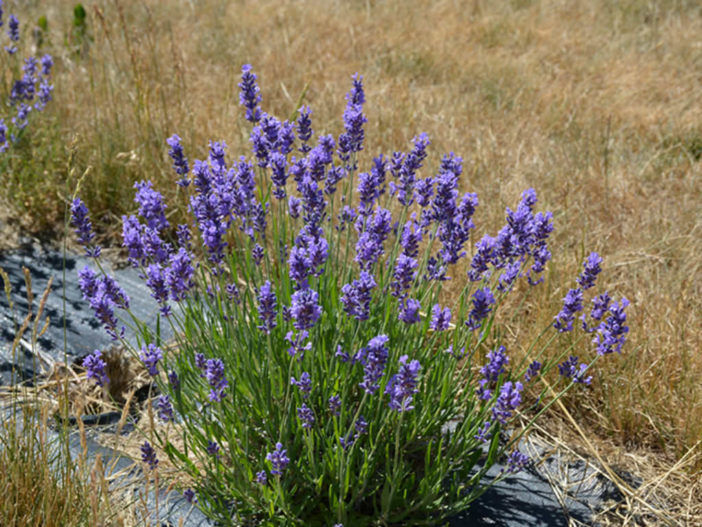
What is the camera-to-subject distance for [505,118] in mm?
5602

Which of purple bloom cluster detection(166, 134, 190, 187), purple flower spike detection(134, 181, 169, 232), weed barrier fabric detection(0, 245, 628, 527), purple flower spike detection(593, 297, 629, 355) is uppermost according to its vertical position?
purple bloom cluster detection(166, 134, 190, 187)

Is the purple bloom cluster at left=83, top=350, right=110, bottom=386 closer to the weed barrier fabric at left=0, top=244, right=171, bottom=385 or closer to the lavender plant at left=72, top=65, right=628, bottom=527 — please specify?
the lavender plant at left=72, top=65, right=628, bottom=527

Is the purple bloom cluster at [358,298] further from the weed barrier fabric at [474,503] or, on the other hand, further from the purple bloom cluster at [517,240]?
the weed barrier fabric at [474,503]

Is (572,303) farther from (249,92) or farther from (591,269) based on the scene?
(249,92)

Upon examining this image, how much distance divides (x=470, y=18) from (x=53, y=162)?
545 centimetres

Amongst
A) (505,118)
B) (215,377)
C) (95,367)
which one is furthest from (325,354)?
(505,118)

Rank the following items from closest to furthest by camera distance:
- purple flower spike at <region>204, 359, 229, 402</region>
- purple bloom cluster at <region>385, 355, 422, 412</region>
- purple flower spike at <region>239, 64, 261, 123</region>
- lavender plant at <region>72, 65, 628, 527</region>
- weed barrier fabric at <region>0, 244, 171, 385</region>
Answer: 1. purple bloom cluster at <region>385, 355, 422, 412</region>
2. purple flower spike at <region>204, 359, 229, 402</region>
3. lavender plant at <region>72, 65, 628, 527</region>
4. purple flower spike at <region>239, 64, 261, 123</region>
5. weed barrier fabric at <region>0, 244, 171, 385</region>

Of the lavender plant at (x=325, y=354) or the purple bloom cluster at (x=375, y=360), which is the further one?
the lavender plant at (x=325, y=354)

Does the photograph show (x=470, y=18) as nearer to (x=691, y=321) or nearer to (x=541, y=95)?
(x=541, y=95)

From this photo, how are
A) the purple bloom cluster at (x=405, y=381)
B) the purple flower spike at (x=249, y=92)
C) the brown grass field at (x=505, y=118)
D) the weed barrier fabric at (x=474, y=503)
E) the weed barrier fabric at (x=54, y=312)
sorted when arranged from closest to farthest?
the purple bloom cluster at (x=405, y=381) < the purple flower spike at (x=249, y=92) < the weed barrier fabric at (x=474, y=503) < the brown grass field at (x=505, y=118) < the weed barrier fabric at (x=54, y=312)

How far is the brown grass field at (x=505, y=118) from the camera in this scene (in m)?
2.90

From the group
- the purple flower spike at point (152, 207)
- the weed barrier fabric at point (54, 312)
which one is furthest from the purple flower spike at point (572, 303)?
the weed barrier fabric at point (54, 312)

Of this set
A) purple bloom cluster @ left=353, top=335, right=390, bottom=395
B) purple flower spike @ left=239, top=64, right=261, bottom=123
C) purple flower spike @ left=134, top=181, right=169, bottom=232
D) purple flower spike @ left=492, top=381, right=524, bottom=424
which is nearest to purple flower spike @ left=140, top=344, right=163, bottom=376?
purple flower spike @ left=134, top=181, right=169, bottom=232

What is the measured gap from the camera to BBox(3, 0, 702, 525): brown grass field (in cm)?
290
